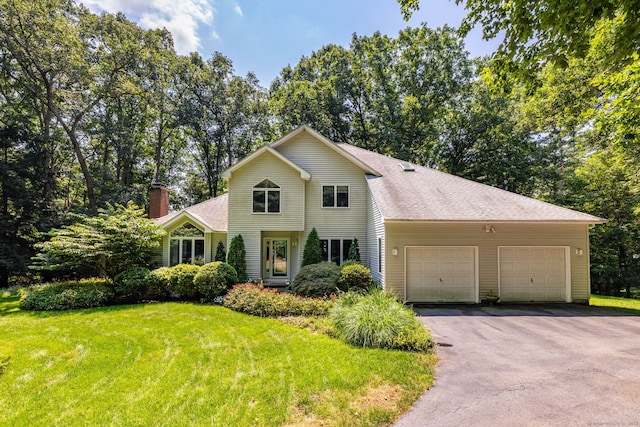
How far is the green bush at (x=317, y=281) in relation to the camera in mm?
10914

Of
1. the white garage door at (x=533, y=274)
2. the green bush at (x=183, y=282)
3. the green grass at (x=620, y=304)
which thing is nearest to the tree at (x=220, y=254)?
the green bush at (x=183, y=282)

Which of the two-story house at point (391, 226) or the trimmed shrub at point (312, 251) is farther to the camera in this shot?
the trimmed shrub at point (312, 251)

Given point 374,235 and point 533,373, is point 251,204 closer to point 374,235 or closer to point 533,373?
point 374,235

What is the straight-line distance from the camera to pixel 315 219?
14.8 metres

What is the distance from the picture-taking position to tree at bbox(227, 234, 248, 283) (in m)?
13.6

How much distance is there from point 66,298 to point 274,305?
8098 millimetres

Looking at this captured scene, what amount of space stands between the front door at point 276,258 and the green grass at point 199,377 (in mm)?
6948

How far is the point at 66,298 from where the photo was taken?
35.7 ft

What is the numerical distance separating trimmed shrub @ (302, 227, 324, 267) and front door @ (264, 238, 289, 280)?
1.65m

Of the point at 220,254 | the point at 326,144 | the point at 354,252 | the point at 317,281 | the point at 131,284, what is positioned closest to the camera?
the point at 317,281

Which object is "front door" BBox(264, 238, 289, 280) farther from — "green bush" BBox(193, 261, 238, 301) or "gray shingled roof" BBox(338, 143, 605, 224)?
"gray shingled roof" BBox(338, 143, 605, 224)

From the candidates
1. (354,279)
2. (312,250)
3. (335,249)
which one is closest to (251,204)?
(312,250)

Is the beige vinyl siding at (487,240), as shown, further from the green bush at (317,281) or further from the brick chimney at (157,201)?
the brick chimney at (157,201)

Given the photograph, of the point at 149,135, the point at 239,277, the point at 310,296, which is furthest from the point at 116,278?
the point at 149,135
